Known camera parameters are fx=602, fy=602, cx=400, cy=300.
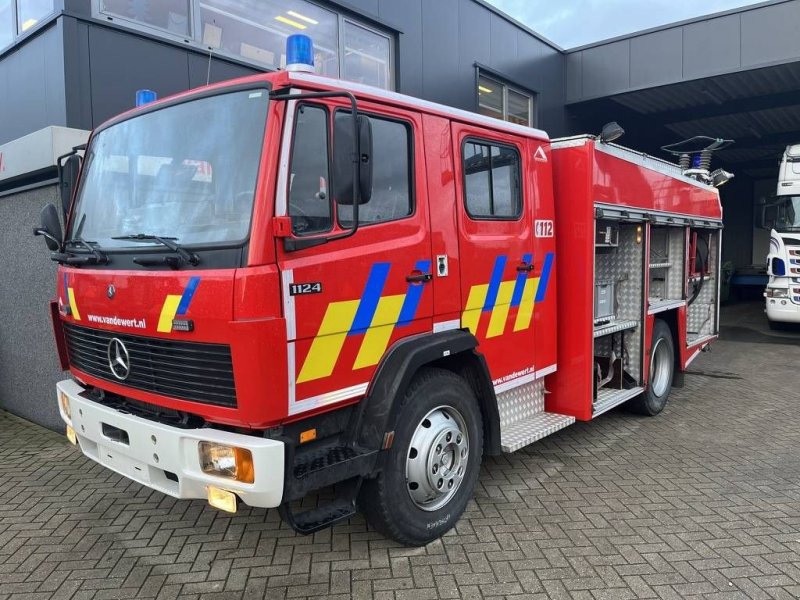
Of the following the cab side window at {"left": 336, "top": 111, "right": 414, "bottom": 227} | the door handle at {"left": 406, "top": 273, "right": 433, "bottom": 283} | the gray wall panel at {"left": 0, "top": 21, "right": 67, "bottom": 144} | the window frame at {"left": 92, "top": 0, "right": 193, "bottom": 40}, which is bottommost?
the door handle at {"left": 406, "top": 273, "right": 433, "bottom": 283}

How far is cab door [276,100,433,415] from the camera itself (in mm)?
2803

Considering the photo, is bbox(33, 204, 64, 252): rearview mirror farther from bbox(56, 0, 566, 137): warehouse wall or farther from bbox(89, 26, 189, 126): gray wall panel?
bbox(89, 26, 189, 126): gray wall panel

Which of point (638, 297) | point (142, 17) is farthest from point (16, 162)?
point (638, 297)

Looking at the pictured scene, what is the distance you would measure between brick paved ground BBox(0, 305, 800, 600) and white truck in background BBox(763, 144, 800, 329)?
262 inches

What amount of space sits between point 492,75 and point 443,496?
27.3 ft

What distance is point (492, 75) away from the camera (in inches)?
400

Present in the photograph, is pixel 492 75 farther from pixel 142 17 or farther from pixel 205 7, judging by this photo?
pixel 142 17

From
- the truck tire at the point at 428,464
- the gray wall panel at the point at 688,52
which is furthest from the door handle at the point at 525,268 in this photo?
the gray wall panel at the point at 688,52

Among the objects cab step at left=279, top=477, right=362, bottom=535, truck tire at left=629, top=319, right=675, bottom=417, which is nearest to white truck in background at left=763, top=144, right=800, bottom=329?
truck tire at left=629, top=319, right=675, bottom=417

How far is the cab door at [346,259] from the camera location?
110 inches

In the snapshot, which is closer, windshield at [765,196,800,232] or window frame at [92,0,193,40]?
window frame at [92,0,193,40]

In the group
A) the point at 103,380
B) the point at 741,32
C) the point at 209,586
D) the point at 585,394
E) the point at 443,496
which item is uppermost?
the point at 741,32

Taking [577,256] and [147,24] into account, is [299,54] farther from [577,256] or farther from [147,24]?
[147,24]

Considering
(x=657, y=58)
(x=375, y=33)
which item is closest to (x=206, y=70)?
(x=375, y=33)
